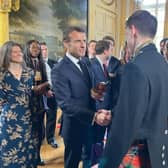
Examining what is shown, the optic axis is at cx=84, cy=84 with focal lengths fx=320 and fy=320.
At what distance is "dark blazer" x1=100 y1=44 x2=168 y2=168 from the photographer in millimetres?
1535

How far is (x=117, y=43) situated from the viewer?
10.0 meters

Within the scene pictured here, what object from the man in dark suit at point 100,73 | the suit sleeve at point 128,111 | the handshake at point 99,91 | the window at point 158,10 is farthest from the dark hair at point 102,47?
the window at point 158,10

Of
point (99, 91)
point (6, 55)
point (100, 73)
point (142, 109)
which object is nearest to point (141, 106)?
point (142, 109)

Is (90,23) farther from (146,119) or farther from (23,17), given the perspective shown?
(146,119)

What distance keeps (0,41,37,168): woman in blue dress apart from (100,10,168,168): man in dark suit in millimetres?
1271

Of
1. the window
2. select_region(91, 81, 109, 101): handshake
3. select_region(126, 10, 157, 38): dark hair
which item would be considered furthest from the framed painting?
select_region(126, 10, 157, 38): dark hair

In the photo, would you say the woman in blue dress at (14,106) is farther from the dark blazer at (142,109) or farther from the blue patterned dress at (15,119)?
the dark blazer at (142,109)

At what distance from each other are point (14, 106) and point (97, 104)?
708 millimetres

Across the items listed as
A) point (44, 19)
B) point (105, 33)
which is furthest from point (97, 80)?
point (105, 33)

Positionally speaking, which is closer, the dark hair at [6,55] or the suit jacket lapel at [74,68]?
the suit jacket lapel at [74,68]

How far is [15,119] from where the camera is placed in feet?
9.02

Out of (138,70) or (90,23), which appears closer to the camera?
(138,70)

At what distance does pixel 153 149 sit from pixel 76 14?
7248 mm

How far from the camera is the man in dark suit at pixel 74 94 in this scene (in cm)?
251
